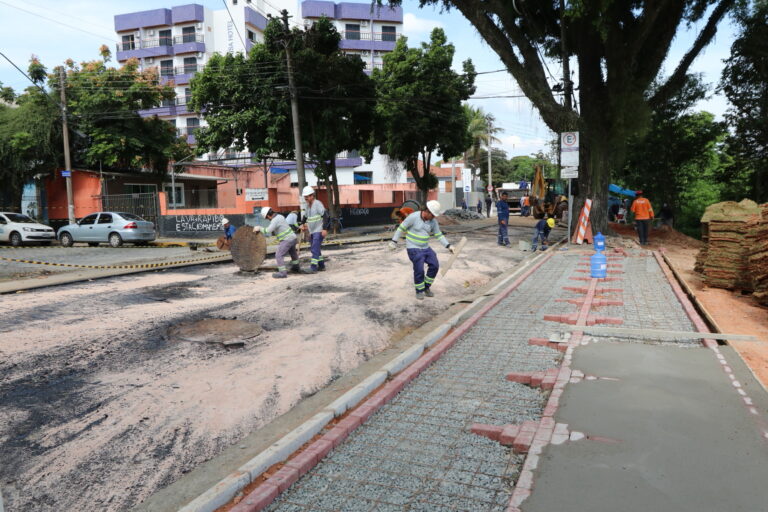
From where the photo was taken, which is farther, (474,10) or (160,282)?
(474,10)

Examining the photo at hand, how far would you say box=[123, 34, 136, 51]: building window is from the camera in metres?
50.9

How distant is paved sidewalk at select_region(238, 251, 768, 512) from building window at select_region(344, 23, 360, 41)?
52463 millimetres

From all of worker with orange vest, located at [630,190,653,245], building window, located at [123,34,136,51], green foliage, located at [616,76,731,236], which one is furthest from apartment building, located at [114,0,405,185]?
worker with orange vest, located at [630,190,653,245]

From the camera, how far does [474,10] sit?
55.1 ft

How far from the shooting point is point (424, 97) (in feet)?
98.3

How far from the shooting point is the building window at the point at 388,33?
54.0 m

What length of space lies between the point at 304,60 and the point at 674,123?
18.6m

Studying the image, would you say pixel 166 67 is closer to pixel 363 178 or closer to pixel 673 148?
pixel 363 178

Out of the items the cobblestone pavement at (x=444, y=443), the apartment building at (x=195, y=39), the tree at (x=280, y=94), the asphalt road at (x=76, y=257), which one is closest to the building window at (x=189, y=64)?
the apartment building at (x=195, y=39)

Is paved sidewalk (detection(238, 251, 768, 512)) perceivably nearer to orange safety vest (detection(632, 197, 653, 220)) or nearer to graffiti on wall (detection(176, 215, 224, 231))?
orange safety vest (detection(632, 197, 653, 220))

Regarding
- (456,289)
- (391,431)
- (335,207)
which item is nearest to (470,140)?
(335,207)

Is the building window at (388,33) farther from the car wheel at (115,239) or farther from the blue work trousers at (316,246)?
the blue work trousers at (316,246)

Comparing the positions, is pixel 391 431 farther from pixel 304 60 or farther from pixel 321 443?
pixel 304 60

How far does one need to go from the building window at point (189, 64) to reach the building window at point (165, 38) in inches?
89.3
